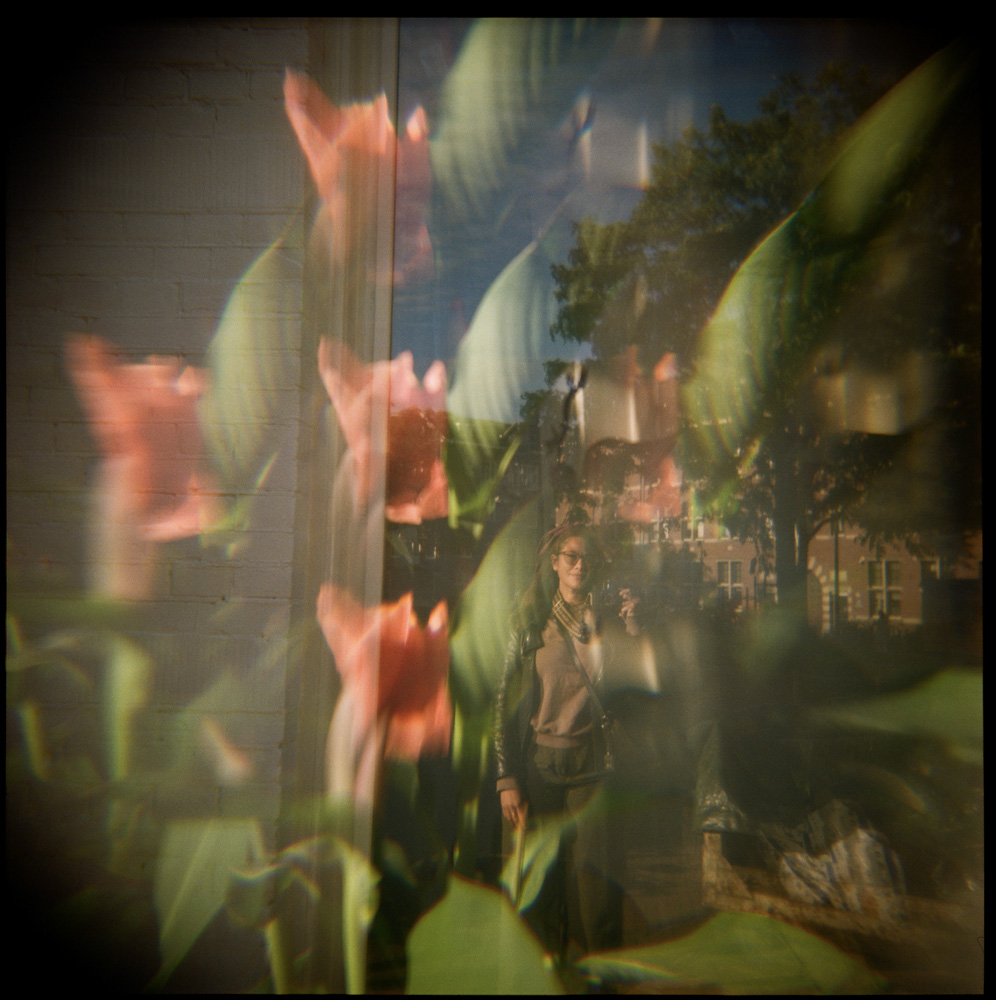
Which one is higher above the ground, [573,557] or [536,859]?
[573,557]

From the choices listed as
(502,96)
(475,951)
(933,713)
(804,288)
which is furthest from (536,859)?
(502,96)

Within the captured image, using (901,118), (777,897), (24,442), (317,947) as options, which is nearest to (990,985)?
(777,897)

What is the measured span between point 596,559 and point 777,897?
0.96m

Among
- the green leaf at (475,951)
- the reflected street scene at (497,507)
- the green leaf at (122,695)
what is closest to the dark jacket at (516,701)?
the reflected street scene at (497,507)

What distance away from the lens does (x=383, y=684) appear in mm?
1484

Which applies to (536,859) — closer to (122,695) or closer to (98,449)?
(122,695)

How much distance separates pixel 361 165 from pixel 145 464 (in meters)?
0.94

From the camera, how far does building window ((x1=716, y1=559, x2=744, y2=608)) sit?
59.5 inches

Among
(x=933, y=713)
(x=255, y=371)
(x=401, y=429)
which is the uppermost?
(x=255, y=371)

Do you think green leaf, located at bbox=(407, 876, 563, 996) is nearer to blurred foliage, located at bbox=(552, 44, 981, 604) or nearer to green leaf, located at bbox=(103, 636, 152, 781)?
green leaf, located at bbox=(103, 636, 152, 781)

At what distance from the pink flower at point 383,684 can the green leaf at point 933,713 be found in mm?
1008

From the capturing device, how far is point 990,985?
139 cm

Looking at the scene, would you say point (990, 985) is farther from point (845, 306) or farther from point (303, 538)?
point (303, 538)


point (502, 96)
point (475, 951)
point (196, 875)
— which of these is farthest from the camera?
point (502, 96)
